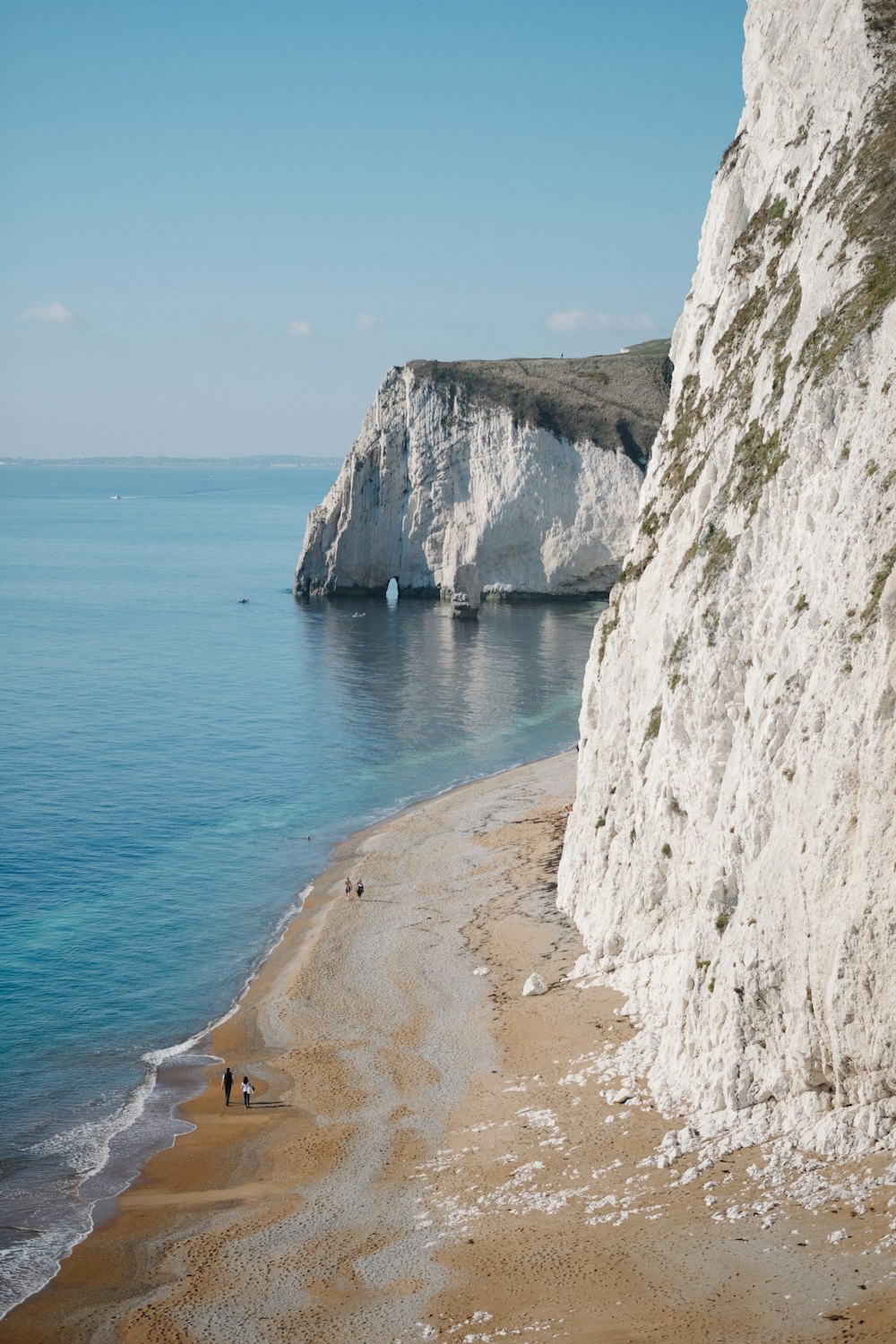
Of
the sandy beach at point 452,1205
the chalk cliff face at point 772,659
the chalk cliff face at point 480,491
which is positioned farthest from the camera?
the chalk cliff face at point 480,491

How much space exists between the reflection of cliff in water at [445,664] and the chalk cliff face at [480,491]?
11.5 ft

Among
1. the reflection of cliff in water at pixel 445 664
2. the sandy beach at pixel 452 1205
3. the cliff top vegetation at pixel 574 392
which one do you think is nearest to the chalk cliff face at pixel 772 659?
the sandy beach at pixel 452 1205

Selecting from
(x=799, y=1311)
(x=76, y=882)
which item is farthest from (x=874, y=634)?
(x=76, y=882)

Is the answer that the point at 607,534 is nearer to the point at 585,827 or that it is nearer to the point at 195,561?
the point at 195,561

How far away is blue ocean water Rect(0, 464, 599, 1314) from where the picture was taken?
28.7 m

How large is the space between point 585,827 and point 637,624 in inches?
255

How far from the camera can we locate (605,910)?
1270 inches

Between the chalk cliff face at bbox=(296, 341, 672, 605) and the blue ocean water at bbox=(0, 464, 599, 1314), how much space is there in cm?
416

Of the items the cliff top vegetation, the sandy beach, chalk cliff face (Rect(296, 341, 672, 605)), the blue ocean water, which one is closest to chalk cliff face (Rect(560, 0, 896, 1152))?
the sandy beach

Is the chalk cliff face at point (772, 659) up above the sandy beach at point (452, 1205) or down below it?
above

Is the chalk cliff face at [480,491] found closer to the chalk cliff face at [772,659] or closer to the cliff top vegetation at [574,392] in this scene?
the cliff top vegetation at [574,392]

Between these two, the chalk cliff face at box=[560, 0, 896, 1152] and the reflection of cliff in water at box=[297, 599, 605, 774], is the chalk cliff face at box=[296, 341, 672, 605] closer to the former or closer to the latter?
the reflection of cliff in water at box=[297, 599, 605, 774]

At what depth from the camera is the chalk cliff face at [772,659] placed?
20016 millimetres

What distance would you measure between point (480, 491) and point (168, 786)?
64759 mm
